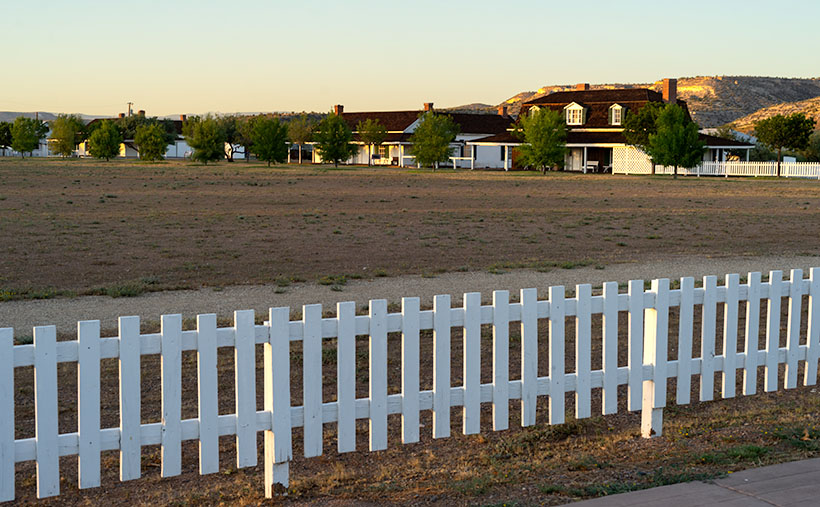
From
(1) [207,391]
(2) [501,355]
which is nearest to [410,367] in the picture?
(2) [501,355]

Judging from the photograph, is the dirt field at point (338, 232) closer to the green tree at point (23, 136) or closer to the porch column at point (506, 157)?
the porch column at point (506, 157)

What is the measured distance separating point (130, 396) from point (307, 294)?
24.6 ft

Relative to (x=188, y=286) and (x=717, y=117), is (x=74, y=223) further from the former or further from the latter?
(x=717, y=117)

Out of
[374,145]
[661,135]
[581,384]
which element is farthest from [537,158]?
[581,384]

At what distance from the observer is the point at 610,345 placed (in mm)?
6004

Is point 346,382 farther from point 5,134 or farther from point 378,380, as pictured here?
point 5,134

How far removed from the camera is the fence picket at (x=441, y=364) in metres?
5.40

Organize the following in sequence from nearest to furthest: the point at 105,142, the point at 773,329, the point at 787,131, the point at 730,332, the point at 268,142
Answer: the point at 730,332
the point at 773,329
the point at 787,131
the point at 268,142
the point at 105,142

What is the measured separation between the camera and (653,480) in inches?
197

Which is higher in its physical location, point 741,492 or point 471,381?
point 471,381

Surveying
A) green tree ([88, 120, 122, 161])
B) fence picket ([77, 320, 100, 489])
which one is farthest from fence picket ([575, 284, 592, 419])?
green tree ([88, 120, 122, 161])

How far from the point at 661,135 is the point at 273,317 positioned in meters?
60.0

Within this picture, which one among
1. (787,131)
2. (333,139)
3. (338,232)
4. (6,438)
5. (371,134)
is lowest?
(338,232)

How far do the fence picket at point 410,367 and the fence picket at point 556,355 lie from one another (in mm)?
929
